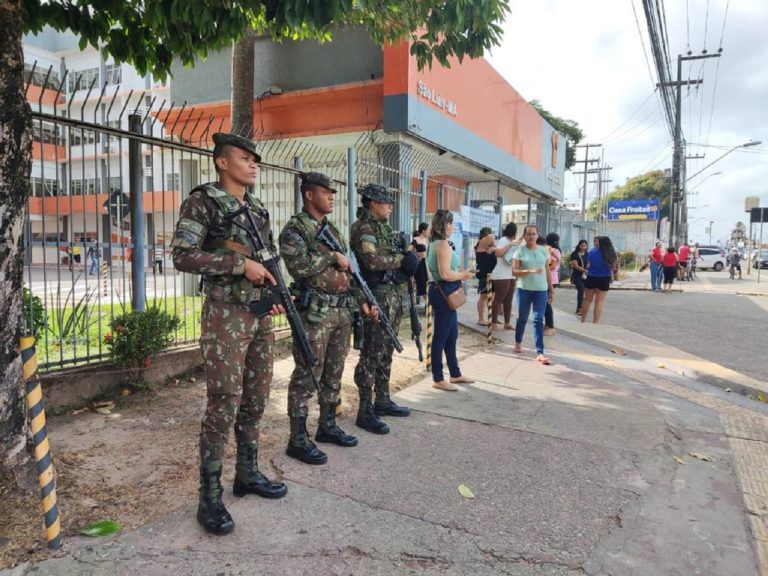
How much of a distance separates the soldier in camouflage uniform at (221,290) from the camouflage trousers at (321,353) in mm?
537

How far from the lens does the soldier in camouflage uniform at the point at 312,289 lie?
124 inches

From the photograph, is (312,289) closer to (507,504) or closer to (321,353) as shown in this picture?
(321,353)

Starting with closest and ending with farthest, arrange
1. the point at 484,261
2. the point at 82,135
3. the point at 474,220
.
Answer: the point at 82,135 → the point at 484,261 → the point at 474,220

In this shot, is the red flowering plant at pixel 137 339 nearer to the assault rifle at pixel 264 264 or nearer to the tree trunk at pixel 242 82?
the assault rifle at pixel 264 264

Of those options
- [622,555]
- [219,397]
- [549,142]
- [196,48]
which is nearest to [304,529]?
[219,397]

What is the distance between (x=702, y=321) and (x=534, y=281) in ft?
20.1

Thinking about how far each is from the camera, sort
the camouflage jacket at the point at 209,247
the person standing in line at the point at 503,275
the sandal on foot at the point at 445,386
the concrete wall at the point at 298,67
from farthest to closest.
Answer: the concrete wall at the point at 298,67 → the person standing in line at the point at 503,275 → the sandal on foot at the point at 445,386 → the camouflage jacket at the point at 209,247

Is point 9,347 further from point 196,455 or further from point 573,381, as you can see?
point 573,381

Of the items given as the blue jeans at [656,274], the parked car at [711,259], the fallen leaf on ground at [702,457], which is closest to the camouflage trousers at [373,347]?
the fallen leaf on ground at [702,457]

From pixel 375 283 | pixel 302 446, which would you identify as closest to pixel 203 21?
pixel 375 283

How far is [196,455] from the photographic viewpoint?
11.2ft

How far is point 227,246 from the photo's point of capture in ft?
8.50

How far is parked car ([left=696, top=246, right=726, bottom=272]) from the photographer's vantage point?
34422 mm

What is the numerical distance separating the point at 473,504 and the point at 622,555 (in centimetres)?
75
